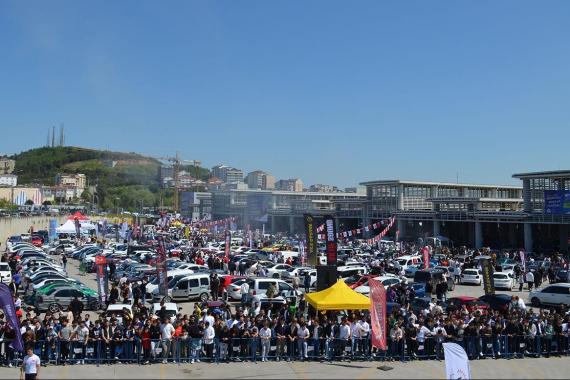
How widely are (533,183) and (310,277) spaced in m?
43.2

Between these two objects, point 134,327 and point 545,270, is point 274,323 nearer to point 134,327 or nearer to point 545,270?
point 134,327

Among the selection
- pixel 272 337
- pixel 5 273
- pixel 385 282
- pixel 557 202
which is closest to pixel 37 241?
pixel 5 273

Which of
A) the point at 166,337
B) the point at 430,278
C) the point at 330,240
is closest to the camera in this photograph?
the point at 166,337

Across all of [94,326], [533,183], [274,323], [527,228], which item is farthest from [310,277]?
[533,183]

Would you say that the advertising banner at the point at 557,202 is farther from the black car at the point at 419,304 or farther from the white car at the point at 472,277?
the black car at the point at 419,304

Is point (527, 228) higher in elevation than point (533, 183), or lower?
lower

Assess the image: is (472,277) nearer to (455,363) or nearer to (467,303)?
(467,303)

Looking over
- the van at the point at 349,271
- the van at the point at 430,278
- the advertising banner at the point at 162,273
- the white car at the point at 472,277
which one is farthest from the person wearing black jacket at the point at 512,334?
the white car at the point at 472,277

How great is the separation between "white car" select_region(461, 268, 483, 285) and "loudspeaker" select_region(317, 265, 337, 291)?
628 inches

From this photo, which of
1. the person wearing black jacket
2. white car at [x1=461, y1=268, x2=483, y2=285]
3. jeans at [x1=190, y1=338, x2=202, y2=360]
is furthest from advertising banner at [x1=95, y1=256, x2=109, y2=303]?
white car at [x1=461, y1=268, x2=483, y2=285]

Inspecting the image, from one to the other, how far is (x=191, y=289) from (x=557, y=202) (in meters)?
39.7

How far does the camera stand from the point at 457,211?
7225cm

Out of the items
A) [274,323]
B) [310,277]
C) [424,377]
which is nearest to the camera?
[424,377]

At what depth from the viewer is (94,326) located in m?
16.9
